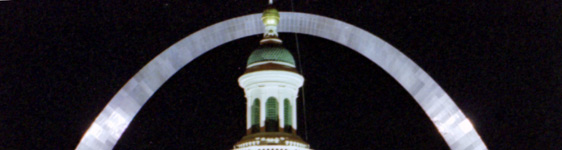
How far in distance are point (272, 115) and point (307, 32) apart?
441 centimetres

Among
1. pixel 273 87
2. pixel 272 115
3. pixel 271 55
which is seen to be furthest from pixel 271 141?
pixel 271 55

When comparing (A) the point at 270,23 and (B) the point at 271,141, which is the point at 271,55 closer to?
(A) the point at 270,23

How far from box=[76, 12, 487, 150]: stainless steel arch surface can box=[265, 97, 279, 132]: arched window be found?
3.46m

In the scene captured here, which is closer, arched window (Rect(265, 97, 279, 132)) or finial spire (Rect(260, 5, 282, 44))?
arched window (Rect(265, 97, 279, 132))

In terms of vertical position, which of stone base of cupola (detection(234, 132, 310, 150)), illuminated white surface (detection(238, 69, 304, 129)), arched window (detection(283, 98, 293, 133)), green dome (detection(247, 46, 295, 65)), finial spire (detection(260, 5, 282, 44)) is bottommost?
stone base of cupola (detection(234, 132, 310, 150))

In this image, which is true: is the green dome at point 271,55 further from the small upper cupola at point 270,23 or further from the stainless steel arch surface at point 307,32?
the stainless steel arch surface at point 307,32

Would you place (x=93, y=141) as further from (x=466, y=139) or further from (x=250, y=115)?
(x=466, y=139)

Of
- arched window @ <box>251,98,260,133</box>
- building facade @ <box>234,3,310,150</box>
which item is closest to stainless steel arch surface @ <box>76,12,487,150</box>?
building facade @ <box>234,3,310,150</box>

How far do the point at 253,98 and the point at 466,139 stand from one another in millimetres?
10195

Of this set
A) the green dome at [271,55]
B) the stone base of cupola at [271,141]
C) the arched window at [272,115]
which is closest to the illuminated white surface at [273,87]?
the arched window at [272,115]

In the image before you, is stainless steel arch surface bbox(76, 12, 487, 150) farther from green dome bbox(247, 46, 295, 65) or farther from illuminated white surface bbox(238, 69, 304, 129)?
illuminated white surface bbox(238, 69, 304, 129)

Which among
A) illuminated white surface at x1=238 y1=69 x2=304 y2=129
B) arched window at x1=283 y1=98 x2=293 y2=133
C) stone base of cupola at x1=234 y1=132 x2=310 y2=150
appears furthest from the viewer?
arched window at x1=283 y1=98 x2=293 y2=133

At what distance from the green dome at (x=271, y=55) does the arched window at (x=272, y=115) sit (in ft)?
5.69

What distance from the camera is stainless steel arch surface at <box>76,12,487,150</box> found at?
30.0 m
